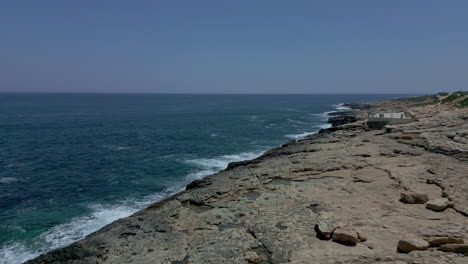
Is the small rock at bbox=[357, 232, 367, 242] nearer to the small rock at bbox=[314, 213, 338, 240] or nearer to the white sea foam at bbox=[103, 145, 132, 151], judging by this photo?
the small rock at bbox=[314, 213, 338, 240]

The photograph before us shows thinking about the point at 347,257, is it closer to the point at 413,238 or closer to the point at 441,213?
the point at 413,238

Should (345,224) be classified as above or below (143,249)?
above

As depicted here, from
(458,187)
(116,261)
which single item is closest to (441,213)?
(458,187)

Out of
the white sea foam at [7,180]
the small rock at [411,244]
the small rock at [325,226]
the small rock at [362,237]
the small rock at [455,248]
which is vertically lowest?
the white sea foam at [7,180]

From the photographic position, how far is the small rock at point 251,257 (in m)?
9.80

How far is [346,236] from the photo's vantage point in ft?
32.9

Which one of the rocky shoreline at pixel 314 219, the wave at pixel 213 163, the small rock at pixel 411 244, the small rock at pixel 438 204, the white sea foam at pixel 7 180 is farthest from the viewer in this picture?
the wave at pixel 213 163

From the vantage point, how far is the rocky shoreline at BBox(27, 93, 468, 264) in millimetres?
9758

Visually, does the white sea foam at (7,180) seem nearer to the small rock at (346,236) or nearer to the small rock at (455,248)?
the small rock at (346,236)

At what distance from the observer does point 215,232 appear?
39.8ft

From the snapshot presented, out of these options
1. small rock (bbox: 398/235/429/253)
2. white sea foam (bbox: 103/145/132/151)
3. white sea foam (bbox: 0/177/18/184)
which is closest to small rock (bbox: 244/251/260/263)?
small rock (bbox: 398/235/429/253)

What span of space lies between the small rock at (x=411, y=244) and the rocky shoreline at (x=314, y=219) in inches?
1.1

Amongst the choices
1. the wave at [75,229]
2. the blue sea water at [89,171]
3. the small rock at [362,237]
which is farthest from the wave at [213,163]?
the small rock at [362,237]

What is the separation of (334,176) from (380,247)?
8.05 metres
